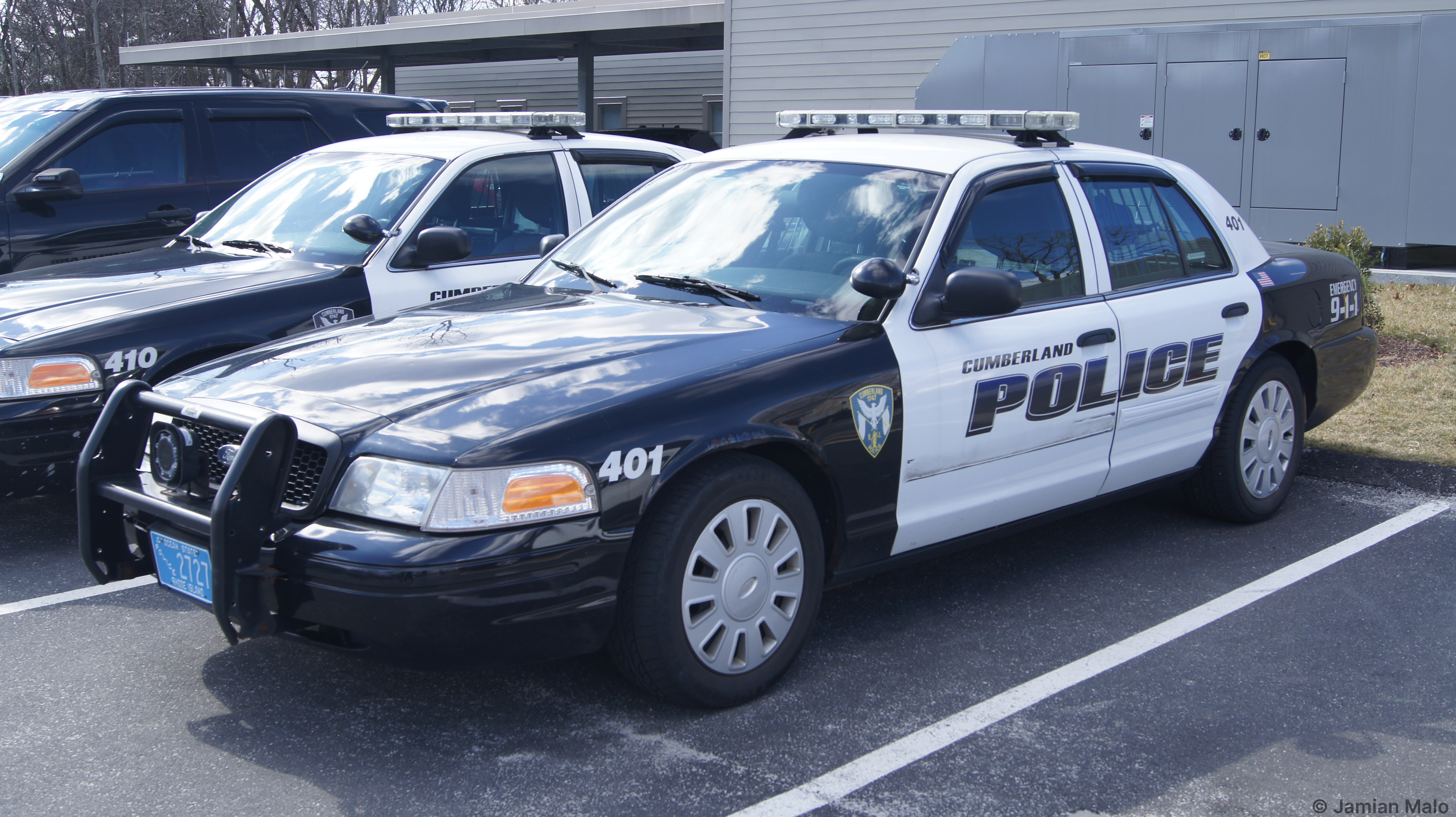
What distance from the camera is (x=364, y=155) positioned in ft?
21.0

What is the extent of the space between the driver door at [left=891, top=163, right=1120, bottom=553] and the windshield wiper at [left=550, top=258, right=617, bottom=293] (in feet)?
3.70

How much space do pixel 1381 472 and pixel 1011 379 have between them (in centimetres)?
310

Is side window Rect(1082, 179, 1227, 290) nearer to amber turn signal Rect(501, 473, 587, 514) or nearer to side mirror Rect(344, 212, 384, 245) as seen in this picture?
amber turn signal Rect(501, 473, 587, 514)

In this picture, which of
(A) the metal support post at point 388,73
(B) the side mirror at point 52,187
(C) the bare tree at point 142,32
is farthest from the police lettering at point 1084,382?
(C) the bare tree at point 142,32

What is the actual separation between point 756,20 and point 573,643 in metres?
16.7

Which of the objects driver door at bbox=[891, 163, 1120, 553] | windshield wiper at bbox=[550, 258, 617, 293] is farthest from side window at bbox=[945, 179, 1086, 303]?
windshield wiper at bbox=[550, 258, 617, 293]

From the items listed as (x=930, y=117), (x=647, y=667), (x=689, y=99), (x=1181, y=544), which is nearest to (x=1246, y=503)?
(x=1181, y=544)

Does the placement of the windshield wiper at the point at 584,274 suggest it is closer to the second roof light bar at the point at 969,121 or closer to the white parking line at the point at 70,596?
the second roof light bar at the point at 969,121

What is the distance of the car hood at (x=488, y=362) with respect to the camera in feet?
10.5

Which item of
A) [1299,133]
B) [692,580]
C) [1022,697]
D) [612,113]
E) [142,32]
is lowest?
[1022,697]

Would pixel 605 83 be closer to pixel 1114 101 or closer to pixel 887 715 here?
pixel 1114 101

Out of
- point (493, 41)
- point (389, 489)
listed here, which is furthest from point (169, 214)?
point (493, 41)

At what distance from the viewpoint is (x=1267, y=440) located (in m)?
5.32

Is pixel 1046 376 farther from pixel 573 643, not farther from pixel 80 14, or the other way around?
pixel 80 14
